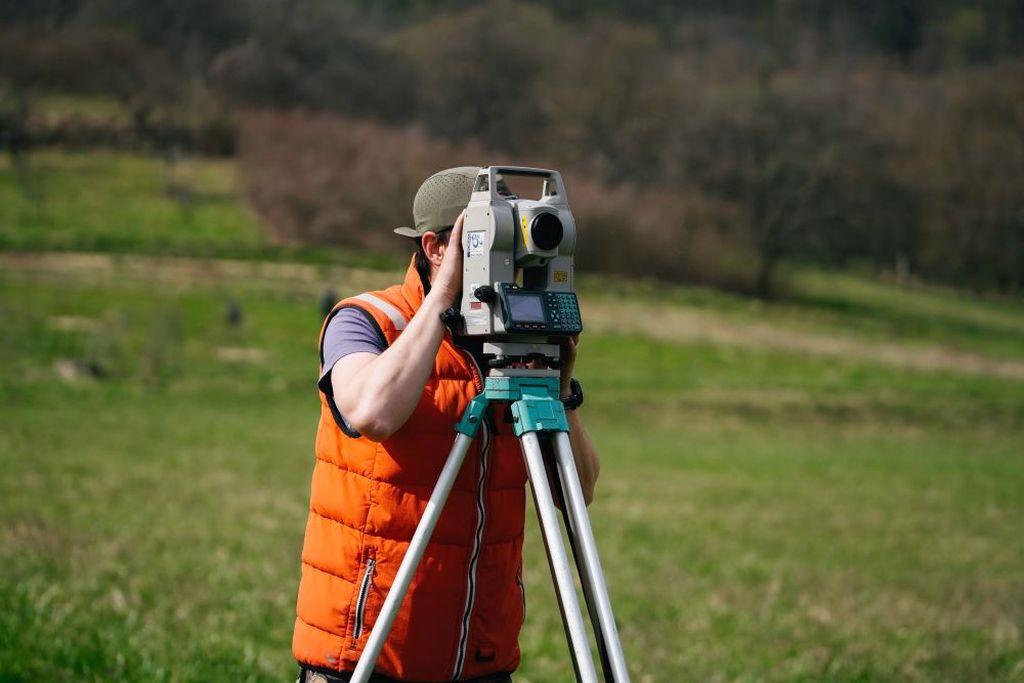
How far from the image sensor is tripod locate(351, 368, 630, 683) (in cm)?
309

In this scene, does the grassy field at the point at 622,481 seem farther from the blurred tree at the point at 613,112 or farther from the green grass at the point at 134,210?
the blurred tree at the point at 613,112

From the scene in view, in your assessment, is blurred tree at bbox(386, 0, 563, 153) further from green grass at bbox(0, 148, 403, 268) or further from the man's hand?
the man's hand

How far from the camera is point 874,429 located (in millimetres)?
28219

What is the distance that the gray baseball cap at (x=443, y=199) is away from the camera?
329 cm

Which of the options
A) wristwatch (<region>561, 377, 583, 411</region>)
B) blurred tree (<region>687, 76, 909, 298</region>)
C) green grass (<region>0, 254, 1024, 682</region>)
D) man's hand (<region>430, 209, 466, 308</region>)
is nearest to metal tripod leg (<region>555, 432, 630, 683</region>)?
wristwatch (<region>561, 377, 583, 411</region>)

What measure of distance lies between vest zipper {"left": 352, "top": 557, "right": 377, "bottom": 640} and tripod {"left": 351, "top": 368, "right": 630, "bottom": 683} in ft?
0.46

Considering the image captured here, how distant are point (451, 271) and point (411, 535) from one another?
0.70 metres

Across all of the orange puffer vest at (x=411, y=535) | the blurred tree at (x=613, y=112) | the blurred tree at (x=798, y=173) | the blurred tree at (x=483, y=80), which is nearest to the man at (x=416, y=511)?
the orange puffer vest at (x=411, y=535)

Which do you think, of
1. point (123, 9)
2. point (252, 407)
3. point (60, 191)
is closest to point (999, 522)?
point (252, 407)

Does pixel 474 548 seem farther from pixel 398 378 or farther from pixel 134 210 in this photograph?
pixel 134 210

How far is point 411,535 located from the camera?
3283mm

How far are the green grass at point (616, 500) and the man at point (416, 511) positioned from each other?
2151 millimetres

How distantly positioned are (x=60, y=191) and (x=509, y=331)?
49.4 m

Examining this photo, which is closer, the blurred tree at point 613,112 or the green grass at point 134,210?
the green grass at point 134,210
